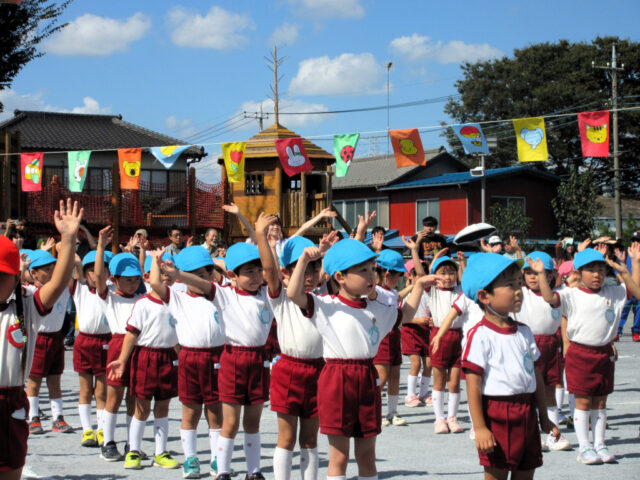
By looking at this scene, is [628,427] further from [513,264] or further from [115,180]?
[115,180]

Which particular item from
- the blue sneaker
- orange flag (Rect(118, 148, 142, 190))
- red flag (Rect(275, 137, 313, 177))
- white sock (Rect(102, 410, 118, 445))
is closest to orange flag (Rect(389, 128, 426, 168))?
red flag (Rect(275, 137, 313, 177))

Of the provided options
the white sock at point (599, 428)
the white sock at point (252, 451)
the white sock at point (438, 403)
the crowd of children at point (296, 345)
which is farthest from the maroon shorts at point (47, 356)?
the white sock at point (599, 428)

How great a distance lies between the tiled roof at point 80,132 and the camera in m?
32.1

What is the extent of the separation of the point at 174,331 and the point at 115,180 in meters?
13.8

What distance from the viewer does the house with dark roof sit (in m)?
35.2

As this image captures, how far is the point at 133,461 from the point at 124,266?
1.87 metres

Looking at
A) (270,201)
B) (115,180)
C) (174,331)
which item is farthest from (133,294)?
(270,201)

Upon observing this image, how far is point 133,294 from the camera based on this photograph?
7738mm

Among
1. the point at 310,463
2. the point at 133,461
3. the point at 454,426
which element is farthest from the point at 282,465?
the point at 454,426

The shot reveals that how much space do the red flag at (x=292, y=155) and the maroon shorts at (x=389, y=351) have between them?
8162mm

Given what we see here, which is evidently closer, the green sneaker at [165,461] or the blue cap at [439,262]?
the green sneaker at [165,461]

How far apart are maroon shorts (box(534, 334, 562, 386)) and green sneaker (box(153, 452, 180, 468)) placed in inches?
151

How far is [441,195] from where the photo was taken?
119ft

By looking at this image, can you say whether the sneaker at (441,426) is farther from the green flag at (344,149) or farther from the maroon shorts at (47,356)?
the green flag at (344,149)
